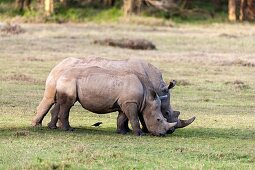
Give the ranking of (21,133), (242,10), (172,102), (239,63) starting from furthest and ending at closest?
(242,10)
(239,63)
(172,102)
(21,133)

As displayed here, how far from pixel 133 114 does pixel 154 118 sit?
357mm

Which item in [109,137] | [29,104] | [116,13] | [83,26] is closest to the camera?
[109,137]

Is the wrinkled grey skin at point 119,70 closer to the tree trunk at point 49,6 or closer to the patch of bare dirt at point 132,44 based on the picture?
the patch of bare dirt at point 132,44

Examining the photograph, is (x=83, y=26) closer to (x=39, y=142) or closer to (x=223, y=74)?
(x=223, y=74)

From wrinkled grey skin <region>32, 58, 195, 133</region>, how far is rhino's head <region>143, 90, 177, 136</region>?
0.33m

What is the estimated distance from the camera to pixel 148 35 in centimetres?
3853

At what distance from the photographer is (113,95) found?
13.1 metres

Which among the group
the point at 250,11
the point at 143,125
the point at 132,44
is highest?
the point at 143,125

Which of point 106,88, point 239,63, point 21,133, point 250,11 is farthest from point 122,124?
point 250,11

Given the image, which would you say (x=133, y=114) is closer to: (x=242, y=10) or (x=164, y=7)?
(x=164, y=7)

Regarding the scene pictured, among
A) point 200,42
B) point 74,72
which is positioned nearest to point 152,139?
point 74,72

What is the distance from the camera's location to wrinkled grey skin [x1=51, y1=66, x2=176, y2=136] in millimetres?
13008

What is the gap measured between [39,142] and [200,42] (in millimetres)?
24178

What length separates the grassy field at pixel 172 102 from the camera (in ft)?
34.8
